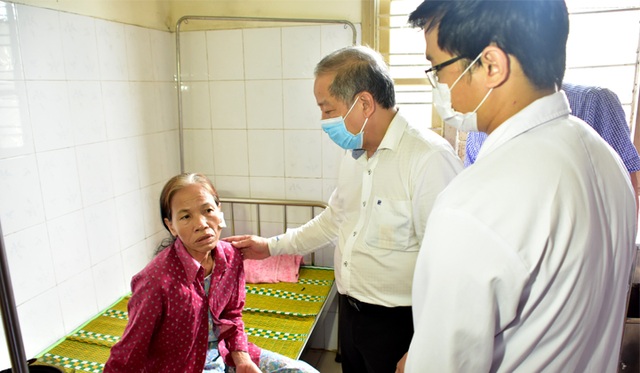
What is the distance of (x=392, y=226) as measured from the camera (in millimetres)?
1430

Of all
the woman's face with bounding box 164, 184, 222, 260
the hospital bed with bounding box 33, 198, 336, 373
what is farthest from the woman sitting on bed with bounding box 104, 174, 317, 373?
the hospital bed with bounding box 33, 198, 336, 373

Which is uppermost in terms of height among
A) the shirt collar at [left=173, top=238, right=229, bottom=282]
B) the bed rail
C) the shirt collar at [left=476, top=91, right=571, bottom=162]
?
the shirt collar at [left=476, top=91, right=571, bottom=162]

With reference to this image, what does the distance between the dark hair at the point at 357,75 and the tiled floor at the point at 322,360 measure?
1.87m

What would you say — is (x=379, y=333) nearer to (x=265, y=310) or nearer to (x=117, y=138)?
(x=265, y=310)

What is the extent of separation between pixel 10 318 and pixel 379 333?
119 cm

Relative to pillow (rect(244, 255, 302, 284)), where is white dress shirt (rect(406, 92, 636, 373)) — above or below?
above

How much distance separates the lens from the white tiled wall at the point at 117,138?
5.90ft

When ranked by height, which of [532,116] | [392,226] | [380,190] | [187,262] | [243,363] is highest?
[532,116]

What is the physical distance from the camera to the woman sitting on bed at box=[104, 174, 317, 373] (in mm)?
1385

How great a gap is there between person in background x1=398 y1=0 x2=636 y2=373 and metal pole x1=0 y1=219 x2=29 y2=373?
2.06 feet

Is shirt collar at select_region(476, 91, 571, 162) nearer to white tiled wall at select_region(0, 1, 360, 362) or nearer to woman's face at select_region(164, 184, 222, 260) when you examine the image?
woman's face at select_region(164, 184, 222, 260)

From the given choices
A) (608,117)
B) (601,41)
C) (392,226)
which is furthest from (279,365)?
(601,41)

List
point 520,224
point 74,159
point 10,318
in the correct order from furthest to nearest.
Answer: point 74,159 → point 520,224 → point 10,318

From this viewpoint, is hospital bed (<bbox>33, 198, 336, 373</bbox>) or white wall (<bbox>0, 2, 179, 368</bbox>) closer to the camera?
white wall (<bbox>0, 2, 179, 368</bbox>)
